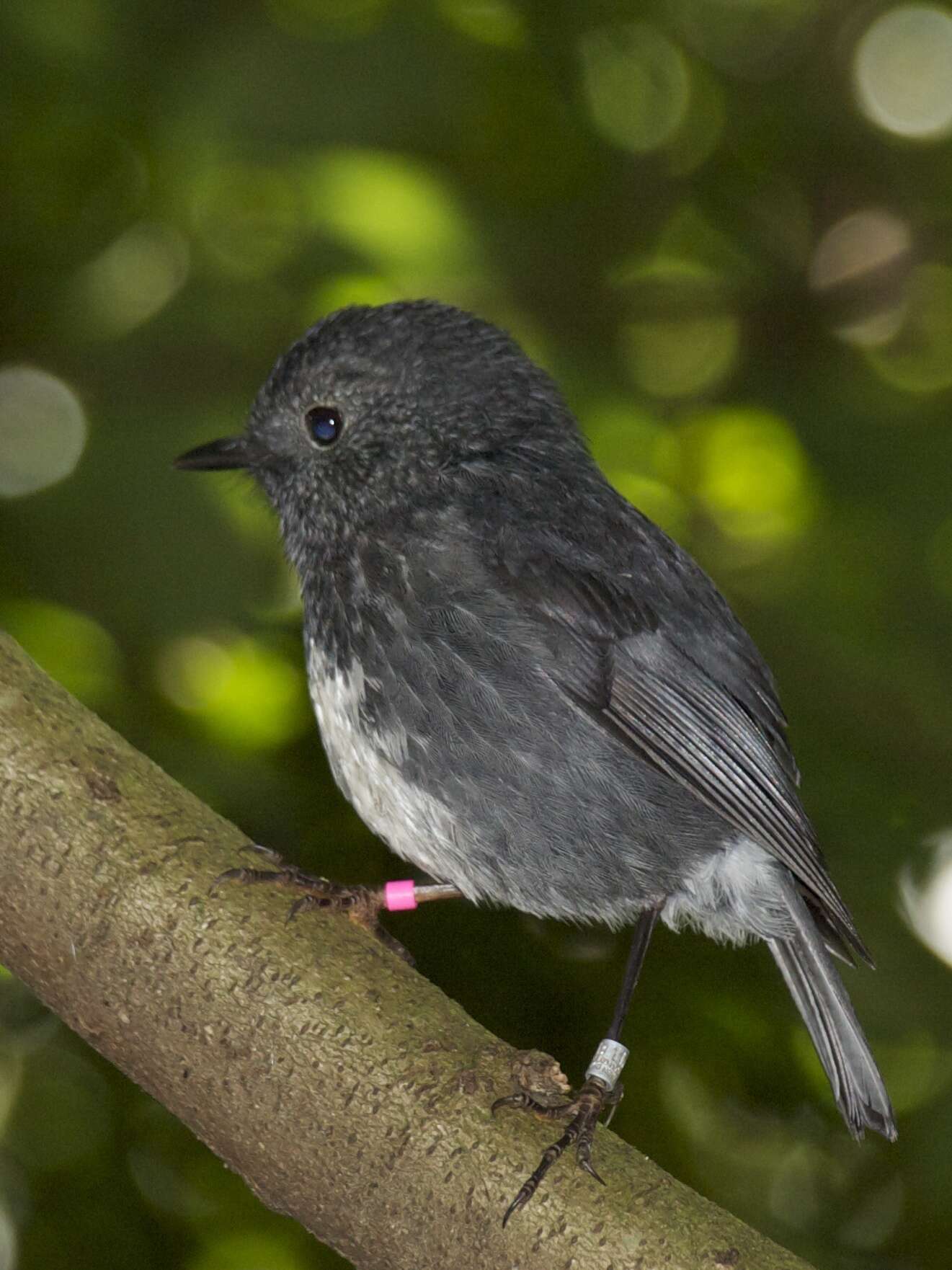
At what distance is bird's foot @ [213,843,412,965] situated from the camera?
A: 2.54m

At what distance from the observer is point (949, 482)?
12.2 ft

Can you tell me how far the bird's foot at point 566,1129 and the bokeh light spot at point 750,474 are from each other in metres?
2.07

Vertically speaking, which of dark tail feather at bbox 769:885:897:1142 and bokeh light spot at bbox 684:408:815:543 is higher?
bokeh light spot at bbox 684:408:815:543

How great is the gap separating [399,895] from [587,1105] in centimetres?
72

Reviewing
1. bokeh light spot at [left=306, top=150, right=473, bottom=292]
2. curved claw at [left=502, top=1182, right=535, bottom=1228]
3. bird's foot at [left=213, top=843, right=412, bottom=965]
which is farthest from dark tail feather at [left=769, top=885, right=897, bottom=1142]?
bokeh light spot at [left=306, top=150, right=473, bottom=292]

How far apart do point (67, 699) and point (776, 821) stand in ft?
4.95

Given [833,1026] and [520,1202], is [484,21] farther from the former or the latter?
[520,1202]

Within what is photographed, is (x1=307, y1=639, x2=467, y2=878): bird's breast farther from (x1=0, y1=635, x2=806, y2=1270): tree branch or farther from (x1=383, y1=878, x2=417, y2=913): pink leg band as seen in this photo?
(x1=0, y1=635, x2=806, y2=1270): tree branch

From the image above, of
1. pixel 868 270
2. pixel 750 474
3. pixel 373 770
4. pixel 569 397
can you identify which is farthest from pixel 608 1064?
pixel 868 270

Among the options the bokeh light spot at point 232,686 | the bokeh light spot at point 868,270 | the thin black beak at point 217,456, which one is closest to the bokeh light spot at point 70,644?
the bokeh light spot at point 232,686

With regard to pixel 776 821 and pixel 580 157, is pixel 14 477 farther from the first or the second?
pixel 776 821

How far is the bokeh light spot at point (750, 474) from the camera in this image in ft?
13.3

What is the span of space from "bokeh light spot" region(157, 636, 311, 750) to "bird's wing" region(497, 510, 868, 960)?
1.28 m

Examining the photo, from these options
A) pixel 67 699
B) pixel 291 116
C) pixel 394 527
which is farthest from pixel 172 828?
pixel 291 116
